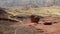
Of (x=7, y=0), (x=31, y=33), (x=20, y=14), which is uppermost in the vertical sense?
(x=7, y=0)

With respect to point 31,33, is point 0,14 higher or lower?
higher

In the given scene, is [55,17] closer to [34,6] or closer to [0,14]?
[34,6]

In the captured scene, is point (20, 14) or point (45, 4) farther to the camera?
point (45, 4)

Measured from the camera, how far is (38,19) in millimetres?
1240

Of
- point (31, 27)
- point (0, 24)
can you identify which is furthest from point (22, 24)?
point (0, 24)

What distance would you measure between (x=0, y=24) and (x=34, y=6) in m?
0.38

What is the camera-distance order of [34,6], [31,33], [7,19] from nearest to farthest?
[31,33]
[7,19]
[34,6]

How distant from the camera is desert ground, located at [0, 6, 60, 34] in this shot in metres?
1.14

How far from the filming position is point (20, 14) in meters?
1.29

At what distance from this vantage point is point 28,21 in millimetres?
1234

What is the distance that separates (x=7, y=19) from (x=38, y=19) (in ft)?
0.88

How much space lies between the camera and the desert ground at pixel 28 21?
1.14 meters

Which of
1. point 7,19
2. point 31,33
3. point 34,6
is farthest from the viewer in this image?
point 34,6

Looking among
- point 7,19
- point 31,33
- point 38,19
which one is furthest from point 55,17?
point 7,19
